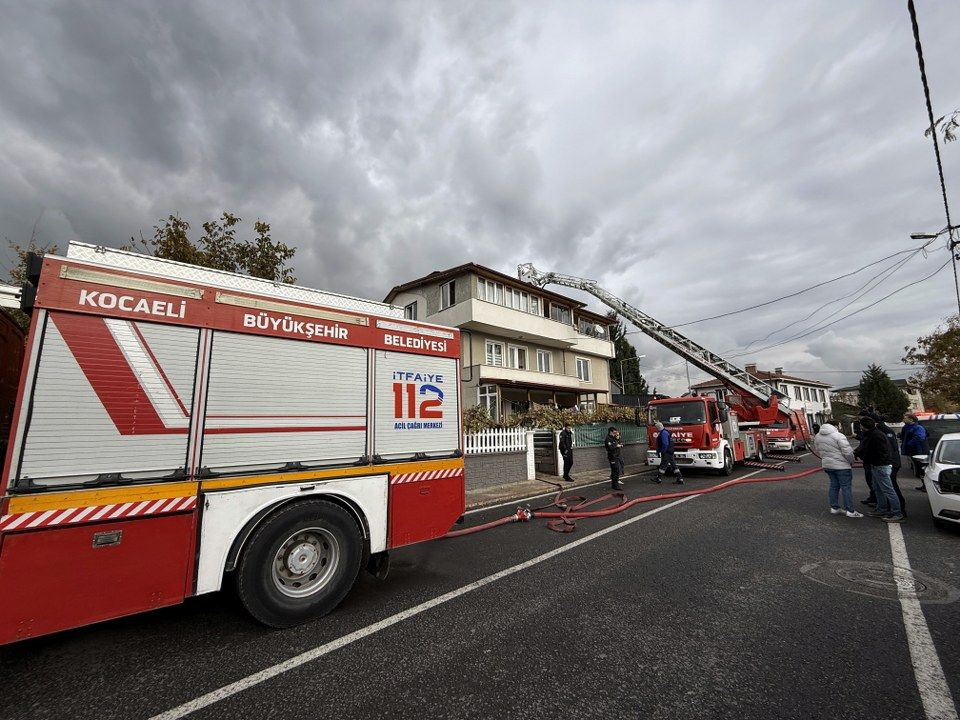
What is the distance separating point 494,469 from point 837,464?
7.80 m

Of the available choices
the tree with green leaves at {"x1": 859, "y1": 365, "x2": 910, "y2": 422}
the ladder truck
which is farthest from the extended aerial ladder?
the tree with green leaves at {"x1": 859, "y1": 365, "x2": 910, "y2": 422}

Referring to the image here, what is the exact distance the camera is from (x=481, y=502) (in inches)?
380

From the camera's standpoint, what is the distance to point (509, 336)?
84.6ft

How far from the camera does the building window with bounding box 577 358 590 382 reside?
1227 inches

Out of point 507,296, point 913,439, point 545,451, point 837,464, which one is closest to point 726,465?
point 913,439

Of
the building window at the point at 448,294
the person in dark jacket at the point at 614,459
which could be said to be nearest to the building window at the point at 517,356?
the building window at the point at 448,294

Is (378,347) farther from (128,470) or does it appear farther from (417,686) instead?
(417,686)

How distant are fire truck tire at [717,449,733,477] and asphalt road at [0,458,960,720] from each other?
327 inches

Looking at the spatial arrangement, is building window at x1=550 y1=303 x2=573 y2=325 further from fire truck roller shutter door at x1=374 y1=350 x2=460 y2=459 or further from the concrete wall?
fire truck roller shutter door at x1=374 y1=350 x2=460 y2=459

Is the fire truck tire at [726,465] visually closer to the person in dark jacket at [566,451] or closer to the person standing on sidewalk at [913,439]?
the person standing on sidewalk at [913,439]

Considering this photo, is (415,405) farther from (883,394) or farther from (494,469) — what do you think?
(883,394)

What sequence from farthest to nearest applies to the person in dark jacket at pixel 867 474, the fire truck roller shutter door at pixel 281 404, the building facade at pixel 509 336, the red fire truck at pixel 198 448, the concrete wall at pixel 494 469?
the building facade at pixel 509 336 → the concrete wall at pixel 494 469 → the person in dark jacket at pixel 867 474 → the fire truck roller shutter door at pixel 281 404 → the red fire truck at pixel 198 448

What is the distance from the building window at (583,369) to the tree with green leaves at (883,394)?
46.4 metres

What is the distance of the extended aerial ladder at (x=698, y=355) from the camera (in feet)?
64.7
